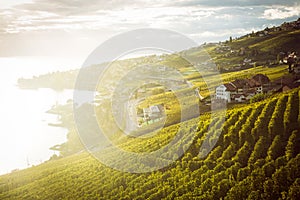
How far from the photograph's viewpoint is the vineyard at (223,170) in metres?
7.25

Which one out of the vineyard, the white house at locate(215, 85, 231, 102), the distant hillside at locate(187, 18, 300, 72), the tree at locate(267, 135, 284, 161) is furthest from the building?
the distant hillside at locate(187, 18, 300, 72)

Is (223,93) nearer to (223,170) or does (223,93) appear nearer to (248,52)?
(223,170)

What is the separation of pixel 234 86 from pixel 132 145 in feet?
14.6

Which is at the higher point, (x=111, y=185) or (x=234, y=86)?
(x=234, y=86)

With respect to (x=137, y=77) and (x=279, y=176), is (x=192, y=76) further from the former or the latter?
(x=279, y=176)

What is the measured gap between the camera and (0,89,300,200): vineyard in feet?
23.8

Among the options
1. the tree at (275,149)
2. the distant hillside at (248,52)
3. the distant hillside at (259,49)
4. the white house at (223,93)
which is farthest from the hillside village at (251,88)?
the distant hillside at (259,49)

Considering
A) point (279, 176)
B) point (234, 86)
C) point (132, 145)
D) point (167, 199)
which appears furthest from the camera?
point (234, 86)

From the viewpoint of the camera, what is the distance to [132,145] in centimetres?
1221

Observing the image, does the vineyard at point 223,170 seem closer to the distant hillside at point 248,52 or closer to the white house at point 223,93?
the white house at point 223,93

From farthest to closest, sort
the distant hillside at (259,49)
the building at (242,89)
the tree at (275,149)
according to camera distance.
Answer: the distant hillside at (259,49) < the building at (242,89) < the tree at (275,149)

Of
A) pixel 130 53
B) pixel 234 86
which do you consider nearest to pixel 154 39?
pixel 130 53

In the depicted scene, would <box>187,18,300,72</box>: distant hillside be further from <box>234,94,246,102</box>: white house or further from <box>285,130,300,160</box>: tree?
<box>285,130,300,160</box>: tree

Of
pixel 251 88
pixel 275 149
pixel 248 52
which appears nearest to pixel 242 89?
pixel 251 88
